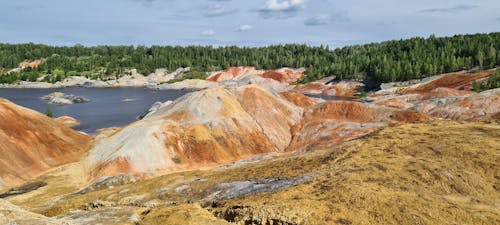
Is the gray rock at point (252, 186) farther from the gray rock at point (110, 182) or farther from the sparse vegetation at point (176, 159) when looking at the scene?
the sparse vegetation at point (176, 159)

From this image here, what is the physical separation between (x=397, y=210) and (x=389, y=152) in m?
12.0


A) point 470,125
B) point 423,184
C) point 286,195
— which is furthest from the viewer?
point 470,125

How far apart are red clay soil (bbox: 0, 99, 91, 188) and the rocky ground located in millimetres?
277

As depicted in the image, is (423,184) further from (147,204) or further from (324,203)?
(147,204)

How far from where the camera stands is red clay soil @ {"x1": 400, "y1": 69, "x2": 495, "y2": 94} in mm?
135375

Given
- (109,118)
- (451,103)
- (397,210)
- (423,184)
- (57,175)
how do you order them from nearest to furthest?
(397,210), (423,184), (57,175), (451,103), (109,118)

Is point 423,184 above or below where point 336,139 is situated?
above

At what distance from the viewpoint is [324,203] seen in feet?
78.7

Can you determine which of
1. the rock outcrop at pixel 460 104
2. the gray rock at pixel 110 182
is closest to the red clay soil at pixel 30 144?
the gray rock at pixel 110 182

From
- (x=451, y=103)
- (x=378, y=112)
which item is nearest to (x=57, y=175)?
(x=378, y=112)

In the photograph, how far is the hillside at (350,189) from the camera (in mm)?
23125

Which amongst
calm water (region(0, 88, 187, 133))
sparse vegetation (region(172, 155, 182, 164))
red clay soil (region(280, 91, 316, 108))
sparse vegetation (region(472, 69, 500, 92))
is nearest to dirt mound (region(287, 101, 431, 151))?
red clay soil (region(280, 91, 316, 108))

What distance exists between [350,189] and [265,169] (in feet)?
37.8

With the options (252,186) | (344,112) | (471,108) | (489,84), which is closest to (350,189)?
(252,186)
